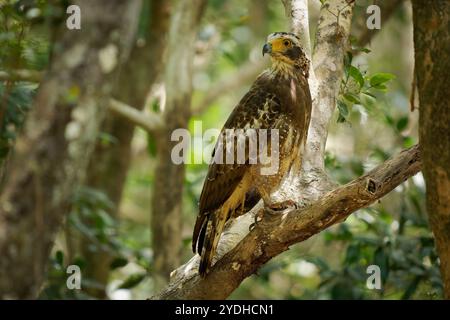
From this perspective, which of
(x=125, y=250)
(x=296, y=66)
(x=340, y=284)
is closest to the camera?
(x=296, y=66)

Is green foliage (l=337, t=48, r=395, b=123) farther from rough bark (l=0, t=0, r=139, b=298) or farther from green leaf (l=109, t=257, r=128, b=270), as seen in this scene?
green leaf (l=109, t=257, r=128, b=270)

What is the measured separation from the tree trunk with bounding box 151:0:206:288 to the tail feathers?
2434 millimetres

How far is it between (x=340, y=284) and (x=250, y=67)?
13.6 feet

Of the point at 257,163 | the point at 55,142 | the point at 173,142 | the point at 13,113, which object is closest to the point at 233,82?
the point at 173,142

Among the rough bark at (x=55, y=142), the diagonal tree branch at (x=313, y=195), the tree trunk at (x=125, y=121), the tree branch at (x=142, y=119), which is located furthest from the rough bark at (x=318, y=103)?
the tree trunk at (x=125, y=121)

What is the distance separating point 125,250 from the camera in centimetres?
716

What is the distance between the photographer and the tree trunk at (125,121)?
8.49m

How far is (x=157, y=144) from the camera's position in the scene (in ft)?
24.6

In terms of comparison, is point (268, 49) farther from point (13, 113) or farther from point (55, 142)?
point (55, 142)

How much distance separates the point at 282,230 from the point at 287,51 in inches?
57.9

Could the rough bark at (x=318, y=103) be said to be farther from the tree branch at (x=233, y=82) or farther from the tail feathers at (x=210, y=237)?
the tree branch at (x=233, y=82)
